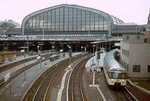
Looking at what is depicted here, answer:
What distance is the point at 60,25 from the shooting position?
99.4 meters

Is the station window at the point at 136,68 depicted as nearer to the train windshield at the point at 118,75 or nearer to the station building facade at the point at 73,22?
the train windshield at the point at 118,75

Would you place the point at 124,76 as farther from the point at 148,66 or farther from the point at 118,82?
the point at 148,66

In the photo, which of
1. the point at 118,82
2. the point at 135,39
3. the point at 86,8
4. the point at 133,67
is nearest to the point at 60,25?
the point at 86,8

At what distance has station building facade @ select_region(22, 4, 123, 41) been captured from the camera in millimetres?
96062

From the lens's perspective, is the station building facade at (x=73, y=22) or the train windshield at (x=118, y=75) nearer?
the train windshield at (x=118, y=75)

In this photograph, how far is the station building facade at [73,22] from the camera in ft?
315

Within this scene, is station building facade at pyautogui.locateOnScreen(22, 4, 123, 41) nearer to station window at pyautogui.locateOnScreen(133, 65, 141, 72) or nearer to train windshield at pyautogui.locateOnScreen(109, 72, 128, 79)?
station window at pyautogui.locateOnScreen(133, 65, 141, 72)

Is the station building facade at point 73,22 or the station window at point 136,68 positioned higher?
the station building facade at point 73,22

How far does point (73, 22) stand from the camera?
320ft

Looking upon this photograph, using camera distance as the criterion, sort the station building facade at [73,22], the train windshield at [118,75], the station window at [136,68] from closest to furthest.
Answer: the train windshield at [118,75]
the station window at [136,68]
the station building facade at [73,22]

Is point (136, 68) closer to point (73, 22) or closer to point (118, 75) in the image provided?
point (118, 75)

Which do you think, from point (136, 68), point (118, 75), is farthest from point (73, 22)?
point (118, 75)

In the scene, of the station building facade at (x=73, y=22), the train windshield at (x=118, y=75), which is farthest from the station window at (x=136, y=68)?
the station building facade at (x=73, y=22)

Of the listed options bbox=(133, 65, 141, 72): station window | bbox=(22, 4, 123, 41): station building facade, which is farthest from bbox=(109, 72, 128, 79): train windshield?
bbox=(22, 4, 123, 41): station building facade
